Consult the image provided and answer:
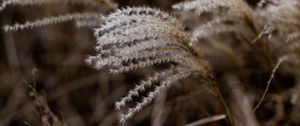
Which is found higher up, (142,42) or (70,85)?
(142,42)

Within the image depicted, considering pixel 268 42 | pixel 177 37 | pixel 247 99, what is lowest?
pixel 247 99

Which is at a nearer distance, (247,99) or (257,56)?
(247,99)

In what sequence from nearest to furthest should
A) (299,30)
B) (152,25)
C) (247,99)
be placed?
(152,25) → (299,30) → (247,99)

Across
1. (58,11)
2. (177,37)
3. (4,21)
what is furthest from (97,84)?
(177,37)

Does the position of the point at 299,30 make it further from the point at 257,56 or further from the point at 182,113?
the point at 182,113

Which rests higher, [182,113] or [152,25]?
[152,25]

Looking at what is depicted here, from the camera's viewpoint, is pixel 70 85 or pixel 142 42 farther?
pixel 70 85

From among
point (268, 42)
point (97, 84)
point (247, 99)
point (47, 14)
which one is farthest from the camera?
point (47, 14)

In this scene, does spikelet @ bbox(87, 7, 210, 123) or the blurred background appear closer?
spikelet @ bbox(87, 7, 210, 123)

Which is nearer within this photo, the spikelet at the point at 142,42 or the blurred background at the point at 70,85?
the spikelet at the point at 142,42

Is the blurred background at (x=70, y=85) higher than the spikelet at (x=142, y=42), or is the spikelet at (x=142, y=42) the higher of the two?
the spikelet at (x=142, y=42)

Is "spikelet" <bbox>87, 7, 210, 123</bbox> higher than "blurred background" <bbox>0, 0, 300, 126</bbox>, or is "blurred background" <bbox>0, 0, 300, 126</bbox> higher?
"spikelet" <bbox>87, 7, 210, 123</bbox>
